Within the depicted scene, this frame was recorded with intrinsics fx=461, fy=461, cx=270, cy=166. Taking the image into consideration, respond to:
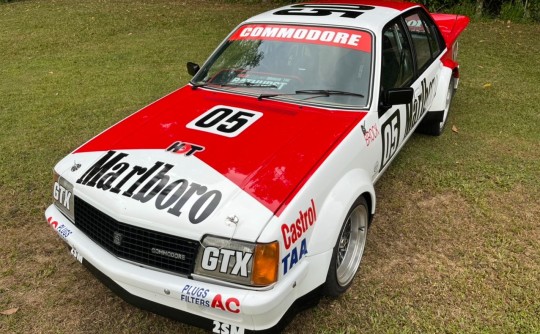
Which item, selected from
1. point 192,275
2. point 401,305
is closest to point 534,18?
point 401,305

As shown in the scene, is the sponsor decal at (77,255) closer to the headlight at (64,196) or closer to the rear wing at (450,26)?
the headlight at (64,196)

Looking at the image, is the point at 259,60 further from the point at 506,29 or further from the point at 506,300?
the point at 506,29

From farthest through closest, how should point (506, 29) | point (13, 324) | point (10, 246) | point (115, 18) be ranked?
1. point (115, 18)
2. point (506, 29)
3. point (10, 246)
4. point (13, 324)

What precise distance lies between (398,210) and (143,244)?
2.34 metres

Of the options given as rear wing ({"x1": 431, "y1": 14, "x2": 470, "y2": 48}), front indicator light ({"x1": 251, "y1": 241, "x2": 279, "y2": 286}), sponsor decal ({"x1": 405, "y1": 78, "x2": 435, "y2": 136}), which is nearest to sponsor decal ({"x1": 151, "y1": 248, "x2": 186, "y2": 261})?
front indicator light ({"x1": 251, "y1": 241, "x2": 279, "y2": 286})

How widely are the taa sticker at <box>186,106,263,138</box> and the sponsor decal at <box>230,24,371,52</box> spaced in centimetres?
82

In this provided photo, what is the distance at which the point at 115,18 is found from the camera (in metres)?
11.8

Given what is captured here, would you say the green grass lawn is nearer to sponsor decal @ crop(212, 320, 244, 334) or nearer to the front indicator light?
sponsor decal @ crop(212, 320, 244, 334)

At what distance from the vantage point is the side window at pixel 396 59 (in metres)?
3.47

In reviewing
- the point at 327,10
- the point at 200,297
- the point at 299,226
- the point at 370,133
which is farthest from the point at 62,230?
the point at 327,10

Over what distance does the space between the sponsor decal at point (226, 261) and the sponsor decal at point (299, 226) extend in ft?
0.64

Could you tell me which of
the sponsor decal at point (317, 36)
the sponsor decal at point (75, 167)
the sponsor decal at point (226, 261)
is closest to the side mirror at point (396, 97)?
the sponsor decal at point (317, 36)

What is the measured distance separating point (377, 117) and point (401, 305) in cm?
126

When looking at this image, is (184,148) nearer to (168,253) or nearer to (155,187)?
(155,187)
